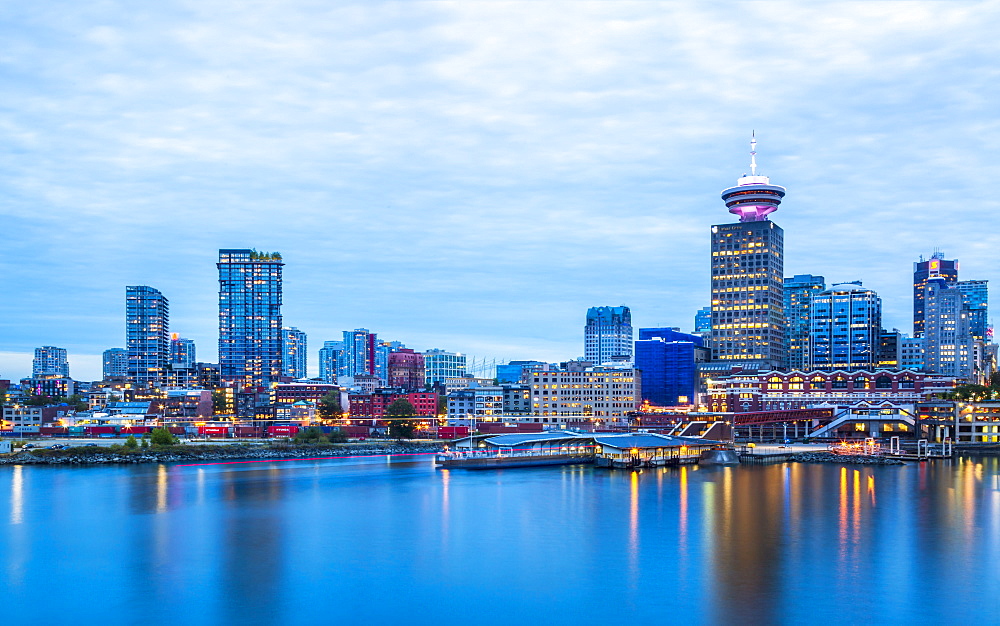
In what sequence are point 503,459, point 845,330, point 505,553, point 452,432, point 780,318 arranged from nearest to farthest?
point 505,553
point 503,459
point 452,432
point 780,318
point 845,330

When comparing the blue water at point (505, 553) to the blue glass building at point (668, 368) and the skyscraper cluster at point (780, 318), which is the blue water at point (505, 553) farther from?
the skyscraper cluster at point (780, 318)

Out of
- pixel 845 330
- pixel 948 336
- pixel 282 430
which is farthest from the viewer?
pixel 948 336

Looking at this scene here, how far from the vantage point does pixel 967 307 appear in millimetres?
171625

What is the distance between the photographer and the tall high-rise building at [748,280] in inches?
5915

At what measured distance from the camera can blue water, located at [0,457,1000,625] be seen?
88.0ft

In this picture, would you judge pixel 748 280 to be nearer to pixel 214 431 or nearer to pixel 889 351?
pixel 889 351

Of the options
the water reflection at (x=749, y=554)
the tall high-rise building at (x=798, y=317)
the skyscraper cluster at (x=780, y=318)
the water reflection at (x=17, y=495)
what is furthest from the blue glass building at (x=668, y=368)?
the water reflection at (x=17, y=495)

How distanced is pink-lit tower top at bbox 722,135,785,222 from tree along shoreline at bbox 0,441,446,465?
77873 mm

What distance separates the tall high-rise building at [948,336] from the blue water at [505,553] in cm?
11002

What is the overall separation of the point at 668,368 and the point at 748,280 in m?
20.9

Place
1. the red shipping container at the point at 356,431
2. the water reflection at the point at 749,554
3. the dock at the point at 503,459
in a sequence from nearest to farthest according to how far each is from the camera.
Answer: the water reflection at the point at 749,554
the dock at the point at 503,459
the red shipping container at the point at 356,431

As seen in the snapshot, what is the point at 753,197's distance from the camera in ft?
500

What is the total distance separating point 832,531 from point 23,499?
4097 cm

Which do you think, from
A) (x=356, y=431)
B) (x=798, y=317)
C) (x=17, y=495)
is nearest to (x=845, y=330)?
(x=798, y=317)
